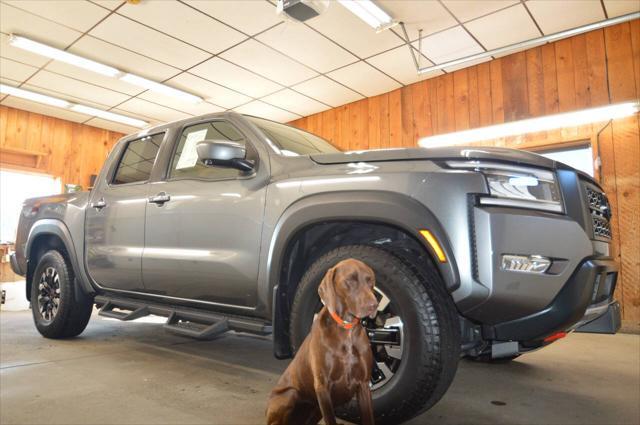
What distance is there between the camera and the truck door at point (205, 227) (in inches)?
85.4

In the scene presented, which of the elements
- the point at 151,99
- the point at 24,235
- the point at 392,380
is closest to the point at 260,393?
the point at 392,380

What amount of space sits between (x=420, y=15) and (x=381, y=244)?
13.3 feet

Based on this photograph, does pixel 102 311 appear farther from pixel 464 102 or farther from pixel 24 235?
pixel 464 102

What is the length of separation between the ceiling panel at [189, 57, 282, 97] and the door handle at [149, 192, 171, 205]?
4.14 meters

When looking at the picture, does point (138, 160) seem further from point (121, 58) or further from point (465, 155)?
point (121, 58)

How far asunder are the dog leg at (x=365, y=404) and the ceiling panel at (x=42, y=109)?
9.21m

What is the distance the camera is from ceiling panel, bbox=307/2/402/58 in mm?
5016

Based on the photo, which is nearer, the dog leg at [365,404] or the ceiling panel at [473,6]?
the dog leg at [365,404]

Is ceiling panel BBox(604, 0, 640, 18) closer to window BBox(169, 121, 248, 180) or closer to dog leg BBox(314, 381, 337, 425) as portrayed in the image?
window BBox(169, 121, 248, 180)

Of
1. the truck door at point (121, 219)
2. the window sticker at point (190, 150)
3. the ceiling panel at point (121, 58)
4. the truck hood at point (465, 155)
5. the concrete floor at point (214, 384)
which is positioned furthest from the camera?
the ceiling panel at point (121, 58)

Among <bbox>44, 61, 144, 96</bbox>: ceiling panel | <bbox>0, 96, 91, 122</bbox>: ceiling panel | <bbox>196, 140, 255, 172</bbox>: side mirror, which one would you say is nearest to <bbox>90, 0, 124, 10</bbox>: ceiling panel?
<bbox>44, 61, 144, 96</bbox>: ceiling panel

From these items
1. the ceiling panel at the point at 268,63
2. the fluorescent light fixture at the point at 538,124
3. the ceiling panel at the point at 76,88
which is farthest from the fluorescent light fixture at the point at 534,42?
the ceiling panel at the point at 76,88

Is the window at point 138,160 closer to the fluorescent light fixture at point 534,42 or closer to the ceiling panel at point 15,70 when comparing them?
the fluorescent light fixture at point 534,42

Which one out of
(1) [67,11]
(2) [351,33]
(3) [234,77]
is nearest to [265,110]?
(3) [234,77]
